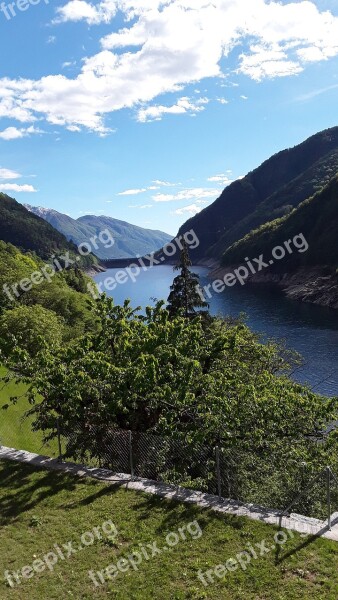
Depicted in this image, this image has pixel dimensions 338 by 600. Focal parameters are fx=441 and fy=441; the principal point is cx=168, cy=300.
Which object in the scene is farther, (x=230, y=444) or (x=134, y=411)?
(x=134, y=411)

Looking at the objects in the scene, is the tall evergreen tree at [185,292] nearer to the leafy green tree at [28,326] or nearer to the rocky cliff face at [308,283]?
the leafy green tree at [28,326]

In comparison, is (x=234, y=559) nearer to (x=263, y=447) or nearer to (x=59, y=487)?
(x=263, y=447)

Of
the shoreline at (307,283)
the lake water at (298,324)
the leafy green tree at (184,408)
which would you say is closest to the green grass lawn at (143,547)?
the leafy green tree at (184,408)

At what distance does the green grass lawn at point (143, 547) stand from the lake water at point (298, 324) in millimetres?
26245

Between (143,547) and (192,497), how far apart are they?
289 cm

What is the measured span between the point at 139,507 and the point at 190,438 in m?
3.01

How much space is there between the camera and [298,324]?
285 ft

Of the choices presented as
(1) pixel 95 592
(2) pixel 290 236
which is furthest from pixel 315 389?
(2) pixel 290 236

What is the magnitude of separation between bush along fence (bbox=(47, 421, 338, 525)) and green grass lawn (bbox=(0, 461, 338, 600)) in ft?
5.14

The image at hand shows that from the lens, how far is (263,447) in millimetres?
18328

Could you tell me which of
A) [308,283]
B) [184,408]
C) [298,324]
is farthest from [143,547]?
[308,283]

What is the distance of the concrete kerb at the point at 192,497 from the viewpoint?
529 inches

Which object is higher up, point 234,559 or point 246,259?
point 246,259

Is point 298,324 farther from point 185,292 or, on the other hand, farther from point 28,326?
point 28,326
